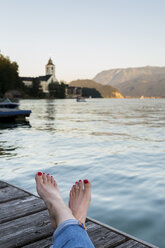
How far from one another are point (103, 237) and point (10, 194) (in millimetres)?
1628

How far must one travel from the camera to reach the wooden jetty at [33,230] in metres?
2.51

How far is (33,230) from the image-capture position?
108 inches

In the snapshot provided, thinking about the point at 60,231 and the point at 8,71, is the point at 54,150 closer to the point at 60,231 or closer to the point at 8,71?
the point at 60,231

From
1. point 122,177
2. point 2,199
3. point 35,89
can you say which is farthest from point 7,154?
point 35,89

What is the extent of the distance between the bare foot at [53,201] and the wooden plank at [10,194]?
0.73 metres

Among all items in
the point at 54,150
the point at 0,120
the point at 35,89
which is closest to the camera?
the point at 54,150

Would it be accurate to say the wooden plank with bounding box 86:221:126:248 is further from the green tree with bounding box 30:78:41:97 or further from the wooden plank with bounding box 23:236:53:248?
the green tree with bounding box 30:78:41:97

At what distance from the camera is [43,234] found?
2.68 meters

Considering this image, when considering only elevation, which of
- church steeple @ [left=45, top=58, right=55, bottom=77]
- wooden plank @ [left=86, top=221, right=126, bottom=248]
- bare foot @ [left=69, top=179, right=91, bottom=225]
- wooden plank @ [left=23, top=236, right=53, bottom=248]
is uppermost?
church steeple @ [left=45, top=58, right=55, bottom=77]

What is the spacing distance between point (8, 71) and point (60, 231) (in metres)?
72.5

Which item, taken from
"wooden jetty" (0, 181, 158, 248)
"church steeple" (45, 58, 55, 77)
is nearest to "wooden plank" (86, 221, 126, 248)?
"wooden jetty" (0, 181, 158, 248)

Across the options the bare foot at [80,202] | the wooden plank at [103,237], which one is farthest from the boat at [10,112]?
the wooden plank at [103,237]

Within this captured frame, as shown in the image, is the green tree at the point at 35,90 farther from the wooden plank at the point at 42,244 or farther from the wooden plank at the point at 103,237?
the wooden plank at the point at 42,244

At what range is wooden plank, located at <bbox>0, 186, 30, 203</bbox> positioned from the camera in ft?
11.7
